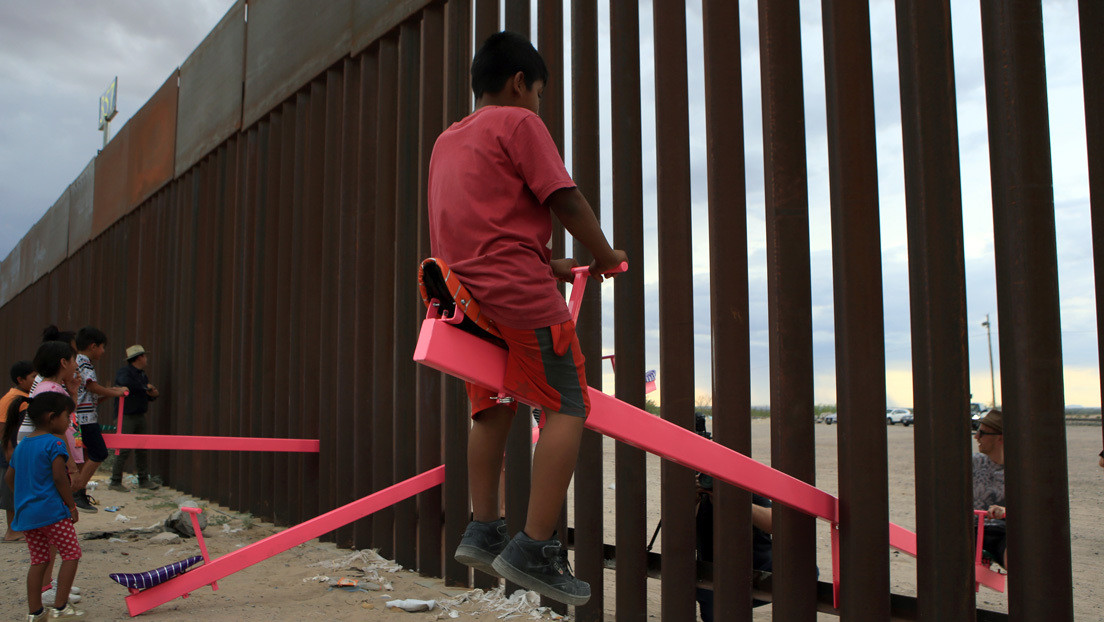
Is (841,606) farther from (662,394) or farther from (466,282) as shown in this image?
(466,282)

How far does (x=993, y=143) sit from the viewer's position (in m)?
2.72

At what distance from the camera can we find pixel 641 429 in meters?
2.27

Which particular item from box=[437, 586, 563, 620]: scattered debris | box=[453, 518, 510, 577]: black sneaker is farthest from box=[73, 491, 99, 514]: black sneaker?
box=[453, 518, 510, 577]: black sneaker

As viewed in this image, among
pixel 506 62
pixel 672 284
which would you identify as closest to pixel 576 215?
pixel 506 62

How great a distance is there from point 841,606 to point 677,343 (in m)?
1.20

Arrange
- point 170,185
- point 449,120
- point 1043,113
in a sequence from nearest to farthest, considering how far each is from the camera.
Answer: point 1043,113
point 449,120
point 170,185

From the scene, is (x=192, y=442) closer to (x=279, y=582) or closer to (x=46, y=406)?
(x=279, y=582)

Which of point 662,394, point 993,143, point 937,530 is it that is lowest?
point 937,530

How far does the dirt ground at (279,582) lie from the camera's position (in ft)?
13.2

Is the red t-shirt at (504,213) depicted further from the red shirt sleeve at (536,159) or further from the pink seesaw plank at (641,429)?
the pink seesaw plank at (641,429)

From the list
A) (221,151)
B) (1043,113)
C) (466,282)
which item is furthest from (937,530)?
(221,151)

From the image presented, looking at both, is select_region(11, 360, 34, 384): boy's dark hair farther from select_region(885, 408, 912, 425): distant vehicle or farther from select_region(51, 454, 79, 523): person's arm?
select_region(885, 408, 912, 425): distant vehicle

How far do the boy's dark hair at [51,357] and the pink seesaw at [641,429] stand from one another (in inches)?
141

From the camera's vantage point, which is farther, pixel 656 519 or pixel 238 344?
pixel 656 519
